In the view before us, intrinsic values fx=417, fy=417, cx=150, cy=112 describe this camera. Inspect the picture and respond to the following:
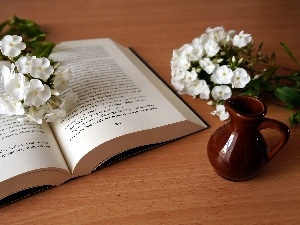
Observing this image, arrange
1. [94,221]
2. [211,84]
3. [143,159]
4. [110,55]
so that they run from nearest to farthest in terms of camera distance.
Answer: [94,221]
[143,159]
[211,84]
[110,55]

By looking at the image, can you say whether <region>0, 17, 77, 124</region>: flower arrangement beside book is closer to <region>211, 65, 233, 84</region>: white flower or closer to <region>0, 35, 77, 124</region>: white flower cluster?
<region>0, 35, 77, 124</region>: white flower cluster

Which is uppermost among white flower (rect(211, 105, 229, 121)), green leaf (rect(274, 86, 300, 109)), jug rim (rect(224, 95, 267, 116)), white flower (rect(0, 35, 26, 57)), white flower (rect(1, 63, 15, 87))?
white flower (rect(0, 35, 26, 57))

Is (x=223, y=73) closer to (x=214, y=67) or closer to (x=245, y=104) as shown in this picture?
(x=214, y=67)

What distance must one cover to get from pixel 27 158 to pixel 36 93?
0.37 ft

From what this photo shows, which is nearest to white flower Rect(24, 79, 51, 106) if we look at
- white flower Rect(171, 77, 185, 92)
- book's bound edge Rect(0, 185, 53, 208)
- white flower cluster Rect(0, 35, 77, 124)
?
white flower cluster Rect(0, 35, 77, 124)

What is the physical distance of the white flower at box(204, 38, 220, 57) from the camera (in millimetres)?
777

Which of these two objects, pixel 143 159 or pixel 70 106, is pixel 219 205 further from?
pixel 70 106

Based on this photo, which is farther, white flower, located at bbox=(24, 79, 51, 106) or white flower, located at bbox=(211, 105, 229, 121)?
white flower, located at bbox=(211, 105, 229, 121)

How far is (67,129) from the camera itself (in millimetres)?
699

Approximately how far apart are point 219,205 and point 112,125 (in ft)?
0.69

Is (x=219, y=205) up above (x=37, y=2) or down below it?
below

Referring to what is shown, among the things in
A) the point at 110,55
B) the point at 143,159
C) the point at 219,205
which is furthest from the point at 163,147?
the point at 110,55

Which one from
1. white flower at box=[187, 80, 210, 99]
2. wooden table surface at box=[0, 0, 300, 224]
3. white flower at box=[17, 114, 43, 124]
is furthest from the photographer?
white flower at box=[187, 80, 210, 99]

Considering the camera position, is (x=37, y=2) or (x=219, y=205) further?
(x=37, y=2)
